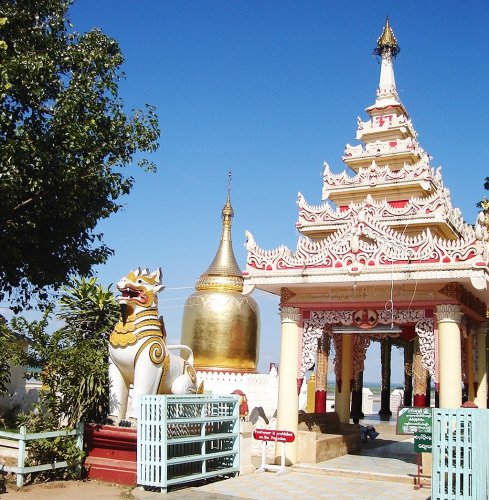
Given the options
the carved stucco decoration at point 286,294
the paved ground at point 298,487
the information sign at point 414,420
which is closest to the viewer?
the paved ground at point 298,487

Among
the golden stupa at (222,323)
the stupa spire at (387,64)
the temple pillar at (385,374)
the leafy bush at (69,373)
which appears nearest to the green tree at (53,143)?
the leafy bush at (69,373)

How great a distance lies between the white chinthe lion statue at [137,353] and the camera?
12.6 m

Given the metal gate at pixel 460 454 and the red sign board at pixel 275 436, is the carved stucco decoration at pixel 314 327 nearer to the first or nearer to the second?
the red sign board at pixel 275 436

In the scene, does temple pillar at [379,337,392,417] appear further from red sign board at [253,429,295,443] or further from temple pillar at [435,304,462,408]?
red sign board at [253,429,295,443]

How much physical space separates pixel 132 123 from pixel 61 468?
344 inches

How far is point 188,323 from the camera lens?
101ft

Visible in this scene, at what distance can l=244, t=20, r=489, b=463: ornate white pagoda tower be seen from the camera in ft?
43.3

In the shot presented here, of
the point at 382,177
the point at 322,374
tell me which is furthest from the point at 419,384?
the point at 382,177

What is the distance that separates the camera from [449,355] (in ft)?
43.2

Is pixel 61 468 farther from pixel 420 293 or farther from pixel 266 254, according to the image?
pixel 420 293

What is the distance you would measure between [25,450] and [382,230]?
320 inches

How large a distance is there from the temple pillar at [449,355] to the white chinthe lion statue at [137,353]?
5173 millimetres

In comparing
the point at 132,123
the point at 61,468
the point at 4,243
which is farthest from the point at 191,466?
the point at 132,123

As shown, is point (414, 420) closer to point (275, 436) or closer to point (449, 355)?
point (449, 355)
